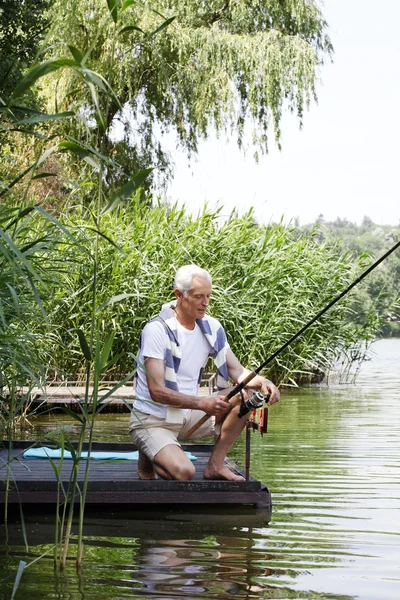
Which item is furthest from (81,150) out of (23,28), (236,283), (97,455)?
(236,283)

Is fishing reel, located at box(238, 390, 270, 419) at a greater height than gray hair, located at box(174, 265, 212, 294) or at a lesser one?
lesser

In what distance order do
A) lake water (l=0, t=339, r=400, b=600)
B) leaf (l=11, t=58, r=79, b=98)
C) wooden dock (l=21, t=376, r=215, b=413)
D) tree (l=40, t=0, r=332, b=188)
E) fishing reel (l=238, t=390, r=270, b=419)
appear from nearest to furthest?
1. leaf (l=11, t=58, r=79, b=98)
2. lake water (l=0, t=339, r=400, b=600)
3. fishing reel (l=238, t=390, r=270, b=419)
4. wooden dock (l=21, t=376, r=215, b=413)
5. tree (l=40, t=0, r=332, b=188)

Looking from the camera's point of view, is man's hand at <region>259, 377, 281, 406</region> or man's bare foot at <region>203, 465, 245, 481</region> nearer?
man's hand at <region>259, 377, 281, 406</region>

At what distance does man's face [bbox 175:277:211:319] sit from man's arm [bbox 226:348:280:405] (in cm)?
29

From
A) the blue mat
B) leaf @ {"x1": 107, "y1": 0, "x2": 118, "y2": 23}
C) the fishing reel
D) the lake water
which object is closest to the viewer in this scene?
leaf @ {"x1": 107, "y1": 0, "x2": 118, "y2": 23}

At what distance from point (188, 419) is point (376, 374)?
38.8 feet

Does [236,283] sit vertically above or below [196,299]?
above

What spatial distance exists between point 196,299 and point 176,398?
0.52 m

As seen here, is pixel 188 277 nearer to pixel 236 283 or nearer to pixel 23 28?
pixel 23 28

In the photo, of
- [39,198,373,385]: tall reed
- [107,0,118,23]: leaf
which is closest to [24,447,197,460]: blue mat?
[107,0,118,23]: leaf

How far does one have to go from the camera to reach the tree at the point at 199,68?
53.8 ft

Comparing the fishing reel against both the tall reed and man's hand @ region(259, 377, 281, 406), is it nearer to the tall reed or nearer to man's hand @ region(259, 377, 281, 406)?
man's hand @ region(259, 377, 281, 406)

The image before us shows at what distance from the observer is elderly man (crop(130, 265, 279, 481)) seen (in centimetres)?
477

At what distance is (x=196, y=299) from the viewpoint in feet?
16.1
